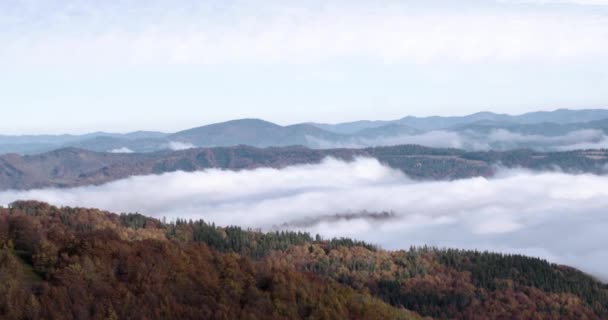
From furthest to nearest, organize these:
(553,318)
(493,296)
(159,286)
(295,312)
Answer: (493,296)
(553,318)
(295,312)
(159,286)

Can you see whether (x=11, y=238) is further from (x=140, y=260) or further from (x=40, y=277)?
(x=140, y=260)

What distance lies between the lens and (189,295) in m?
83.9

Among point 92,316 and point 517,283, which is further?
point 517,283

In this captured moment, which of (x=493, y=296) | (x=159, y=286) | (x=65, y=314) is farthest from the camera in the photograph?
(x=493, y=296)

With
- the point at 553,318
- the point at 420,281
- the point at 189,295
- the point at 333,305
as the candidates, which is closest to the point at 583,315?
the point at 553,318

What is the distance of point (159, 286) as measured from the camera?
270 ft

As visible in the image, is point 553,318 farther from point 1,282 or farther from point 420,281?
point 1,282

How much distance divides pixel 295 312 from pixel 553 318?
106227mm

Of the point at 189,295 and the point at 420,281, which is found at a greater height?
the point at 189,295

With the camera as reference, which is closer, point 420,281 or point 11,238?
point 11,238

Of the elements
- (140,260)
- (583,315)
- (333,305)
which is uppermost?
(140,260)

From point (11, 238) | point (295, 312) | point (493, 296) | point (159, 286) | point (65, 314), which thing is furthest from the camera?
point (493, 296)

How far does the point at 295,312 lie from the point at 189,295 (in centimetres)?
1324

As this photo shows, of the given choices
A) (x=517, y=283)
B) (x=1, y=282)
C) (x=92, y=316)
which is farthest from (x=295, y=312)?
(x=517, y=283)
